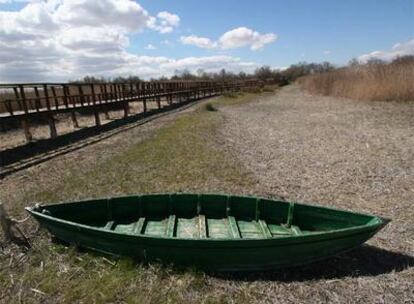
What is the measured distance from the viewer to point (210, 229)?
562 cm

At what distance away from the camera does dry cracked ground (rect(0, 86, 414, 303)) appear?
455 cm

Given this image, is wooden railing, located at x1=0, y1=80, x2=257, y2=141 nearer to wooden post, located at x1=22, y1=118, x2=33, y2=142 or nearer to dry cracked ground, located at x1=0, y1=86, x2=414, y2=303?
wooden post, located at x1=22, y1=118, x2=33, y2=142

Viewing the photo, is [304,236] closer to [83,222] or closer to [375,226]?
[375,226]

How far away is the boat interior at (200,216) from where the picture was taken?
5418 millimetres

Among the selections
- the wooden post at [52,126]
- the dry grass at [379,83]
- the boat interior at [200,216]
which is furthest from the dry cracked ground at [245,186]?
the dry grass at [379,83]

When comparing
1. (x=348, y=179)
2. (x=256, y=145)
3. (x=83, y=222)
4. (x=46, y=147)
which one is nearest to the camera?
(x=83, y=222)

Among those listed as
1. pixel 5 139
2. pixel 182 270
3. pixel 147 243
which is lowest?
pixel 5 139

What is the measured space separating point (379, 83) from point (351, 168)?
17266mm

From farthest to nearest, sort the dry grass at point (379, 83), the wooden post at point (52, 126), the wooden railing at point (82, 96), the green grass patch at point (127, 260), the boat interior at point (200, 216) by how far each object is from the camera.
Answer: the dry grass at point (379, 83)
the wooden post at point (52, 126)
the wooden railing at point (82, 96)
the boat interior at point (200, 216)
the green grass patch at point (127, 260)

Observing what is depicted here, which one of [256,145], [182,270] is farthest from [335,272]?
[256,145]

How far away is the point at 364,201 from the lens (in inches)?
288

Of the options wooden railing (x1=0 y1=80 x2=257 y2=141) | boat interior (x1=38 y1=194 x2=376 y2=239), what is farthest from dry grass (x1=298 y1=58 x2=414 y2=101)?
boat interior (x1=38 y1=194 x2=376 y2=239)

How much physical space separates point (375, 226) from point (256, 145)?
8516mm

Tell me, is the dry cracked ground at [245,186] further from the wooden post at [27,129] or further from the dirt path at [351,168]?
the wooden post at [27,129]
